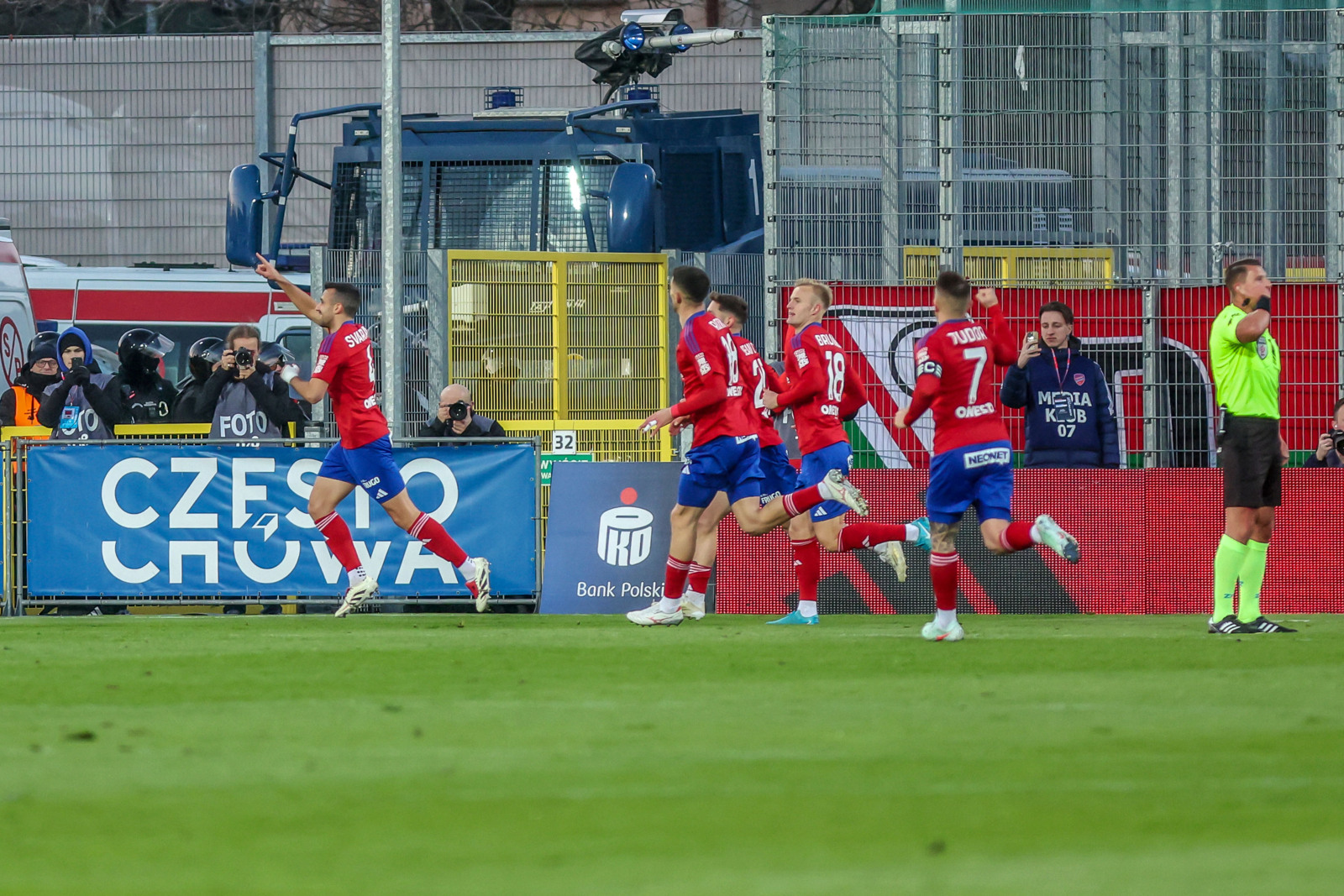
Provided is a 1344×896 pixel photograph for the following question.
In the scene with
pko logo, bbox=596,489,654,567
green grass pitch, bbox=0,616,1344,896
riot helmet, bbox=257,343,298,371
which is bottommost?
green grass pitch, bbox=0,616,1344,896

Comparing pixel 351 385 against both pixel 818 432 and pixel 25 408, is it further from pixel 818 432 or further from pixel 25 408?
pixel 25 408

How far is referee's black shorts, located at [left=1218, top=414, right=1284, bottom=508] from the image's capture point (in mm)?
10984

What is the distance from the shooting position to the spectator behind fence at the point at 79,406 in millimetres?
15547

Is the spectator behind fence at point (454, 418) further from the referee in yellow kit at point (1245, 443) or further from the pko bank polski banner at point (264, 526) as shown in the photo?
→ the referee in yellow kit at point (1245, 443)

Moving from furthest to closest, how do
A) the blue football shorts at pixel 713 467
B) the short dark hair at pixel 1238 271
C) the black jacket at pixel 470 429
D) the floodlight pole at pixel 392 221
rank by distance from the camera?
the floodlight pole at pixel 392 221 → the black jacket at pixel 470 429 → the blue football shorts at pixel 713 467 → the short dark hair at pixel 1238 271

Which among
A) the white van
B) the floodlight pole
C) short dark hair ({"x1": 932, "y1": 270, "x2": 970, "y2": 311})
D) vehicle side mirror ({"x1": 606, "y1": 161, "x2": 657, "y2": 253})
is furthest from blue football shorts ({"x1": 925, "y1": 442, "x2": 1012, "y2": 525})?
the white van

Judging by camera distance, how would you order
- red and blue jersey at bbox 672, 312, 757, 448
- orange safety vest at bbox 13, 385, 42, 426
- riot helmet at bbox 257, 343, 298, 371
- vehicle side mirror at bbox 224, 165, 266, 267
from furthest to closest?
vehicle side mirror at bbox 224, 165, 266, 267, orange safety vest at bbox 13, 385, 42, 426, riot helmet at bbox 257, 343, 298, 371, red and blue jersey at bbox 672, 312, 757, 448

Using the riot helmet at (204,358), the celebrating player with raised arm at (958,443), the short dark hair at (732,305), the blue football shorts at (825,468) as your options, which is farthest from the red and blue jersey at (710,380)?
the riot helmet at (204,358)

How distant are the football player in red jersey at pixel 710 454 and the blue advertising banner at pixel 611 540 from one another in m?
1.89

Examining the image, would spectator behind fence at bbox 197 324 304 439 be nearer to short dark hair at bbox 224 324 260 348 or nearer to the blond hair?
short dark hair at bbox 224 324 260 348

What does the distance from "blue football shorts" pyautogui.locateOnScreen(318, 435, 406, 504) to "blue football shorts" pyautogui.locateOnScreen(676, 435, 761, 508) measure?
6.71 ft

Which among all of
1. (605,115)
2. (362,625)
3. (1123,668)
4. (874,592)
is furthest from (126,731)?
(605,115)

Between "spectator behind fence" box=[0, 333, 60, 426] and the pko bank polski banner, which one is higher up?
"spectator behind fence" box=[0, 333, 60, 426]

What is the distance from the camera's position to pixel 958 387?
10.5 m
